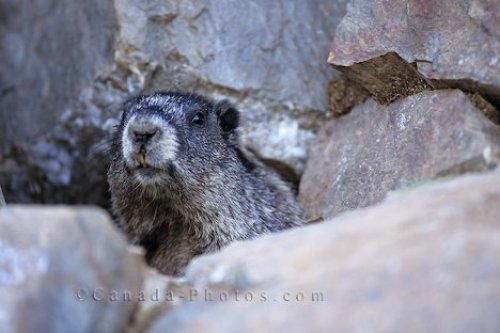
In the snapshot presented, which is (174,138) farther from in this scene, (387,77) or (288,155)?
(387,77)

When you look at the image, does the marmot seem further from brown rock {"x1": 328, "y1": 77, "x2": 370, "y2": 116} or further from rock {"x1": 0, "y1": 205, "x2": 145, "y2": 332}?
rock {"x1": 0, "y1": 205, "x2": 145, "y2": 332}

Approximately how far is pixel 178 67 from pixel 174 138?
95 centimetres

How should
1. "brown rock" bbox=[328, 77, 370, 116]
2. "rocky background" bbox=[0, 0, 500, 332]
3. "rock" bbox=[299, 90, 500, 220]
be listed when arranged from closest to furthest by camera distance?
"rocky background" bbox=[0, 0, 500, 332], "rock" bbox=[299, 90, 500, 220], "brown rock" bbox=[328, 77, 370, 116]

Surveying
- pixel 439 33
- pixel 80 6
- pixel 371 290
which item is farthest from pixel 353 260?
pixel 80 6

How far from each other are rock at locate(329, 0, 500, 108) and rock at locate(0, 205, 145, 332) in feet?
7.83

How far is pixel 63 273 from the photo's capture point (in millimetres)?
3121

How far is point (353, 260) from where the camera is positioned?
126 inches

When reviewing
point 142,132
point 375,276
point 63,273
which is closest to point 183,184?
point 142,132

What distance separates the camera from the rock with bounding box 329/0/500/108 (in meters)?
4.97

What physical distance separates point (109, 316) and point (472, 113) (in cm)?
242

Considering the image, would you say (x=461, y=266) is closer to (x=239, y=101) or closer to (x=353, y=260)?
(x=353, y=260)

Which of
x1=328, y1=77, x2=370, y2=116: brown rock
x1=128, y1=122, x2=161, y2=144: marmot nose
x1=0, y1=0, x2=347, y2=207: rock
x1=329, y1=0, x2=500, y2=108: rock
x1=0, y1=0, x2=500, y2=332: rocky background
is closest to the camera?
x1=0, y1=0, x2=500, y2=332: rocky background

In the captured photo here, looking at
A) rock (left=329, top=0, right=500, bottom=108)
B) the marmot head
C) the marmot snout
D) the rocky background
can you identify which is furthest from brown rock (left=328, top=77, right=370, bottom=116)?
the marmot snout

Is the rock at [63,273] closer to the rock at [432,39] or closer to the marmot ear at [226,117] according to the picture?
the rock at [432,39]
